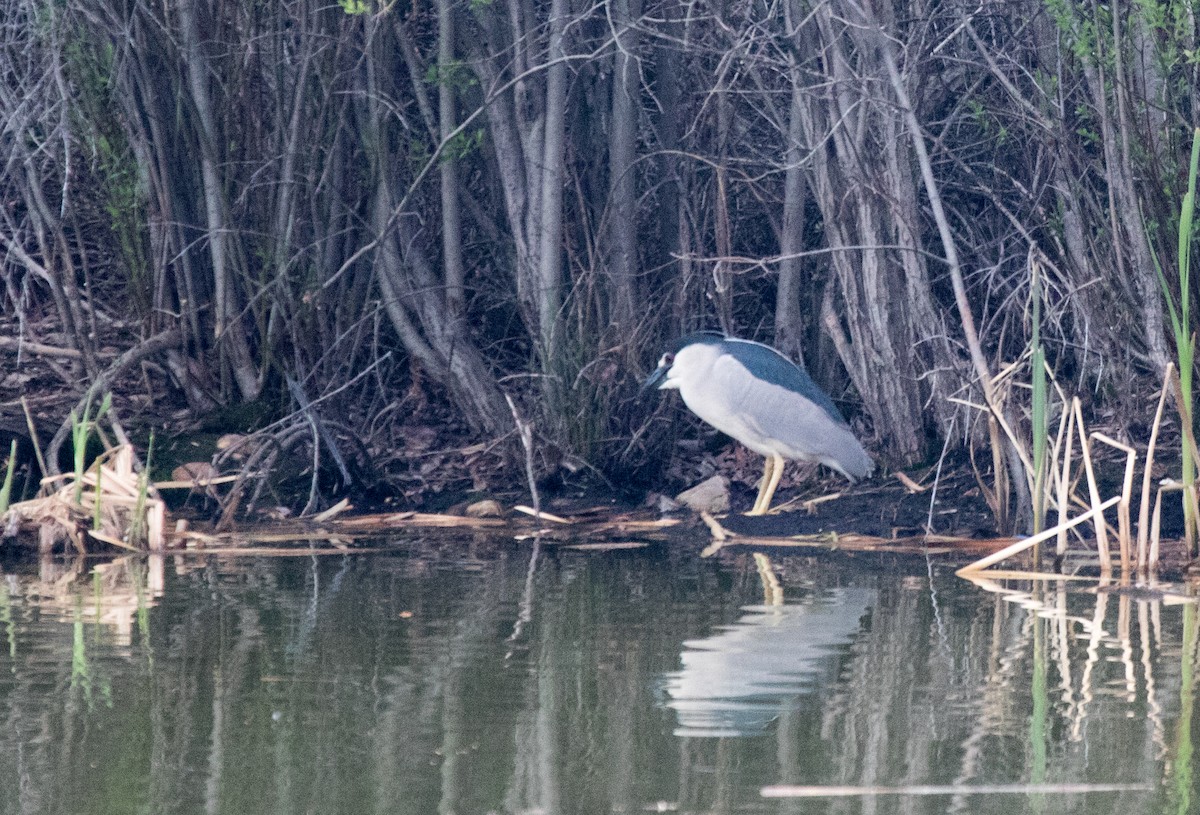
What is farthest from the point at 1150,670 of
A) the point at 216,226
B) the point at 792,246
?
the point at 216,226

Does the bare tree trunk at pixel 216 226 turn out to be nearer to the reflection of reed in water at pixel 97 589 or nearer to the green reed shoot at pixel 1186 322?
the reflection of reed in water at pixel 97 589

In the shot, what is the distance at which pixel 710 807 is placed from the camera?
11.1 ft

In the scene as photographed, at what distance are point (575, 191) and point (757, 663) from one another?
4588 mm

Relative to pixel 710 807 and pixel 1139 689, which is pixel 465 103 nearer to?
pixel 1139 689

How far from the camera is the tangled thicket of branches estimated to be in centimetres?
821

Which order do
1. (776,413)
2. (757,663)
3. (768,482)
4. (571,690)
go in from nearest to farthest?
(571,690)
(757,663)
(776,413)
(768,482)

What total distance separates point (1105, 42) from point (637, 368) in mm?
2780

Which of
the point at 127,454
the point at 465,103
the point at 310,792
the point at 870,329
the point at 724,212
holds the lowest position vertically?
the point at 310,792

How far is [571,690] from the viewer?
4.47 meters

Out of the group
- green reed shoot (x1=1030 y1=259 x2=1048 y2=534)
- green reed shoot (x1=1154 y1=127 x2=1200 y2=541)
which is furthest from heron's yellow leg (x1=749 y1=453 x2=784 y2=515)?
green reed shoot (x1=1154 y1=127 x2=1200 y2=541)

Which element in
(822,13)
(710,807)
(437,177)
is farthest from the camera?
(437,177)

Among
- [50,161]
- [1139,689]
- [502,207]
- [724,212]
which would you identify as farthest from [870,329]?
[50,161]

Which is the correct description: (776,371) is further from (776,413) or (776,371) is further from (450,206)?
(450,206)

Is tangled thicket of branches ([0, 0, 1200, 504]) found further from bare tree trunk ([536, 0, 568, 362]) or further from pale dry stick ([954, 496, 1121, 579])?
pale dry stick ([954, 496, 1121, 579])
